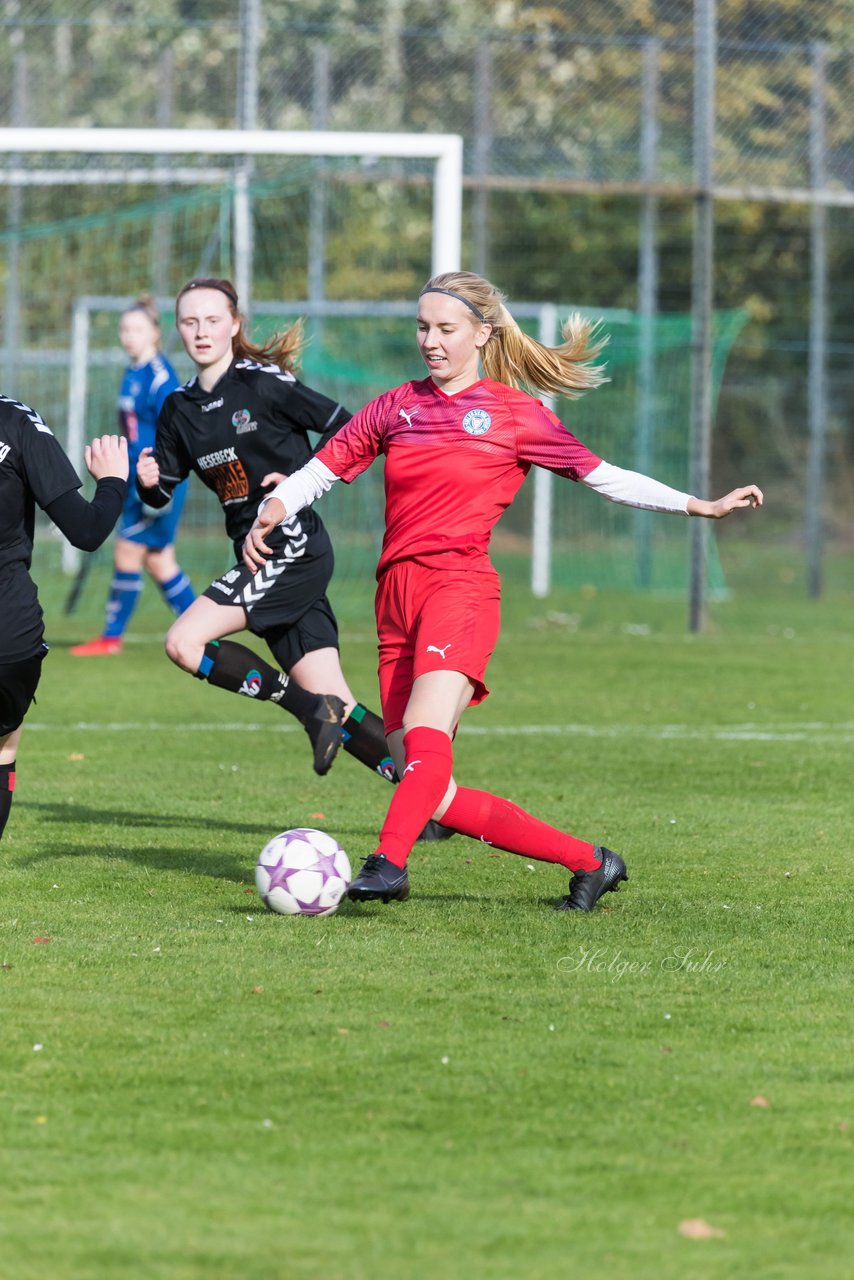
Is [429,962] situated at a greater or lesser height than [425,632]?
→ lesser

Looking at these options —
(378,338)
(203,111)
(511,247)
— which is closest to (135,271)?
(203,111)

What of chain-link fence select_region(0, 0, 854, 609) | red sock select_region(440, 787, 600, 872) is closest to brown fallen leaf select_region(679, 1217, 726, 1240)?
red sock select_region(440, 787, 600, 872)

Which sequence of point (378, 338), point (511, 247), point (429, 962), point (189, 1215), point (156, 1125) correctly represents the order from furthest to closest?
point (511, 247) → point (378, 338) → point (429, 962) → point (156, 1125) → point (189, 1215)

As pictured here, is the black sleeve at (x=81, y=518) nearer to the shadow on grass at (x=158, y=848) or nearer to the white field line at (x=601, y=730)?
the shadow on grass at (x=158, y=848)

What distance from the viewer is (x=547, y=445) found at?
5.60 m

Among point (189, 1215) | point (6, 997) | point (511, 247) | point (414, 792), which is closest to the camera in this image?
point (189, 1215)

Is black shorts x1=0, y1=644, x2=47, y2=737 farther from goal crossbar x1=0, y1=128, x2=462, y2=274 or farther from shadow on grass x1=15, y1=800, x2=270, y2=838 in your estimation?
goal crossbar x1=0, y1=128, x2=462, y2=274

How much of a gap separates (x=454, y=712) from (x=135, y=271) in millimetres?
14092

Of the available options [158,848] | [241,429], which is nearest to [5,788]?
[158,848]

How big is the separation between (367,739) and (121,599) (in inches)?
249

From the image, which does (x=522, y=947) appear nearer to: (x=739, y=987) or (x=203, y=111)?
(x=739, y=987)

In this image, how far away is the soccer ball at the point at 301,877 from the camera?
5527 millimetres

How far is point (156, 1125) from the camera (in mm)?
3662

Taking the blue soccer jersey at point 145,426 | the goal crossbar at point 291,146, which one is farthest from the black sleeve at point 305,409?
the blue soccer jersey at point 145,426
